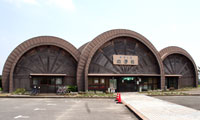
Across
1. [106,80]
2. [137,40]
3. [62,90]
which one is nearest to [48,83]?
[62,90]

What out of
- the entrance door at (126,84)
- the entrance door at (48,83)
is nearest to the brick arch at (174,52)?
the entrance door at (126,84)

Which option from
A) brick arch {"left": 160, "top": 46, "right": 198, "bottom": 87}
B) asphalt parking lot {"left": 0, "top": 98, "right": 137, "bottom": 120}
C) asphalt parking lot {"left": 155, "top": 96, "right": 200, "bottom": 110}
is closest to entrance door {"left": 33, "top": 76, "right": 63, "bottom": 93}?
asphalt parking lot {"left": 0, "top": 98, "right": 137, "bottom": 120}

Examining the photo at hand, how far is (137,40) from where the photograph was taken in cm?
3284

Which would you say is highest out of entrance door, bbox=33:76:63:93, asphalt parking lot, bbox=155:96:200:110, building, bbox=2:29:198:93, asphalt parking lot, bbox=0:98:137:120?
building, bbox=2:29:198:93

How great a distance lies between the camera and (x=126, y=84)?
105 ft

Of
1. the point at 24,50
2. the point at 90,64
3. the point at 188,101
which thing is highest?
the point at 24,50

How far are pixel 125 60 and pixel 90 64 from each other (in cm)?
615

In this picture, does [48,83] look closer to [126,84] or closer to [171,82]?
[126,84]

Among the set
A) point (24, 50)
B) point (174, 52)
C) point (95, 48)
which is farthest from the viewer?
point (174, 52)

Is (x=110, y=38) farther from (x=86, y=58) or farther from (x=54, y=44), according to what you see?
(x=54, y=44)

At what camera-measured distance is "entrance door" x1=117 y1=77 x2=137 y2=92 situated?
104 ft

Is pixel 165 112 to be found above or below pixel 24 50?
below

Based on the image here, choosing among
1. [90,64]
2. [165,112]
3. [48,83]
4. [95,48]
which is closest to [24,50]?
[48,83]

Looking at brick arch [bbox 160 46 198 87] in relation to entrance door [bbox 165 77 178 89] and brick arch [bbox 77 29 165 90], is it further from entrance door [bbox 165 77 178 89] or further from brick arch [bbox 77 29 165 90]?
entrance door [bbox 165 77 178 89]
